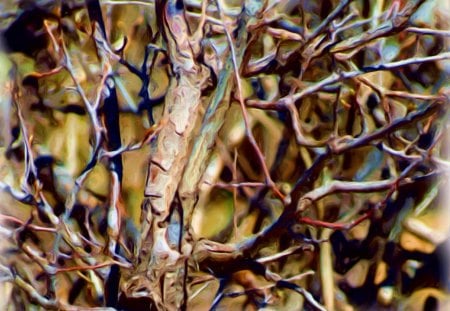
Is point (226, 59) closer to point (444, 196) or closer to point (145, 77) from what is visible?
point (145, 77)

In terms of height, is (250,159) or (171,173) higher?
(171,173)

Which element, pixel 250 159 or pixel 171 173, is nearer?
pixel 171 173

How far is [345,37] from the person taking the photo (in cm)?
166

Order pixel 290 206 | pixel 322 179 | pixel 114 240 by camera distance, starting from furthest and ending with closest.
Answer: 1. pixel 322 179
2. pixel 114 240
3. pixel 290 206

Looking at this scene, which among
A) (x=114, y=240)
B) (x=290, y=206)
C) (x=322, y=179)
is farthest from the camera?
(x=322, y=179)

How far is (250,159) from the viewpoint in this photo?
1695 millimetres

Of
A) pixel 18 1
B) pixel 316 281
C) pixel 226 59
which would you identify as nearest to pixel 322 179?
pixel 316 281

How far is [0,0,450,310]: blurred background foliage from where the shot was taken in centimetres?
164

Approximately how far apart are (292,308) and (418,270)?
305 millimetres

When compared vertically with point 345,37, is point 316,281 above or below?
below

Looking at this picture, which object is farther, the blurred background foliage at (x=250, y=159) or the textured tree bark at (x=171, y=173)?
the blurred background foliage at (x=250, y=159)

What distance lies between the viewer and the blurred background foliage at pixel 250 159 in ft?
5.39

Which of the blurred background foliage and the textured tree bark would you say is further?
the blurred background foliage

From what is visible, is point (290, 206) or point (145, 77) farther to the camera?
point (145, 77)
